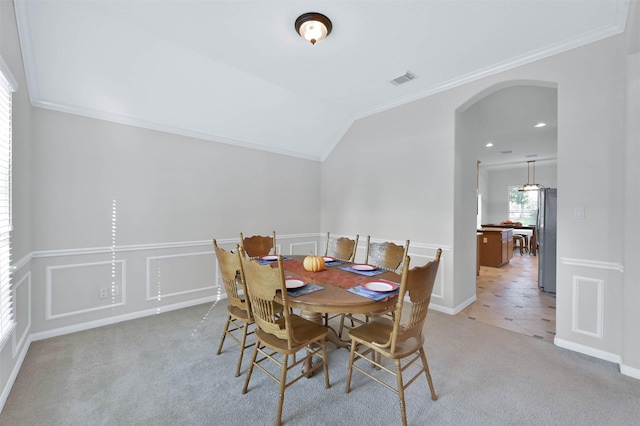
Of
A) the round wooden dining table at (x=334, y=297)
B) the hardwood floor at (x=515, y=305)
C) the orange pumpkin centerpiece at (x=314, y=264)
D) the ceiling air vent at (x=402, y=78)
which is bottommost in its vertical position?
the hardwood floor at (x=515, y=305)

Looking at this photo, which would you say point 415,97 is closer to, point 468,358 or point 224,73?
point 224,73

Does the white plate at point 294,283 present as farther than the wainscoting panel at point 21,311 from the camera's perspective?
No

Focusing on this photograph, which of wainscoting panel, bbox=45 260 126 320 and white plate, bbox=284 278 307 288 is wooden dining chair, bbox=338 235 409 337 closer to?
white plate, bbox=284 278 307 288

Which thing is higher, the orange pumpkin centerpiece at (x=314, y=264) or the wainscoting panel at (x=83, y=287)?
the orange pumpkin centerpiece at (x=314, y=264)

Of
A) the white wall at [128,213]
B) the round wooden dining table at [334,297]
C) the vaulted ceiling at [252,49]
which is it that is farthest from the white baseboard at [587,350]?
the white wall at [128,213]

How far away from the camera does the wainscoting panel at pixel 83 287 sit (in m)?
2.76

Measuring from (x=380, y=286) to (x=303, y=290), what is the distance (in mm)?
550

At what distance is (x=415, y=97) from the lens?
12.2 ft

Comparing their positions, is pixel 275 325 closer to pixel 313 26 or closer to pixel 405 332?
pixel 405 332

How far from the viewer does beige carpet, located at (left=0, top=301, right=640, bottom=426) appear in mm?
1710

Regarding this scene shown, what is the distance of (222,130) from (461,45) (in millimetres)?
3068

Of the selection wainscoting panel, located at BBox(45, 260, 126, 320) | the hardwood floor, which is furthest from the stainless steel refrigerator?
wainscoting panel, located at BBox(45, 260, 126, 320)

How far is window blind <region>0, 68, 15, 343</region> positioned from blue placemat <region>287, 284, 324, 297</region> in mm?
1856

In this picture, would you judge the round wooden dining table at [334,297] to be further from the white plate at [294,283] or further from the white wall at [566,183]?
the white wall at [566,183]
